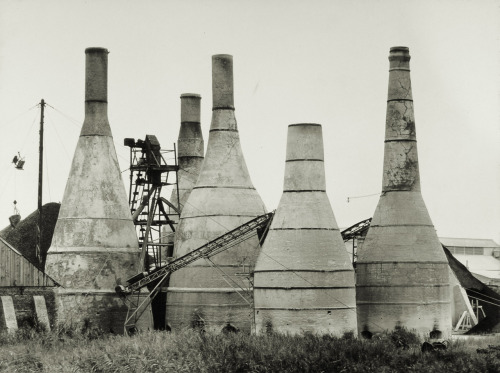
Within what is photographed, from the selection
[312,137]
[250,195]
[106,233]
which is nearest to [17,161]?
[106,233]

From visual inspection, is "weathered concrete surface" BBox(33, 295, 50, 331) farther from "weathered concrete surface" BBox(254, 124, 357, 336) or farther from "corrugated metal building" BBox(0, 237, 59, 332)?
"weathered concrete surface" BBox(254, 124, 357, 336)

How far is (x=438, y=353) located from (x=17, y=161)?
1841 centimetres

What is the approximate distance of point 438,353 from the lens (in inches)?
1394

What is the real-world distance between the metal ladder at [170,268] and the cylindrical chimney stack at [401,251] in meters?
4.23

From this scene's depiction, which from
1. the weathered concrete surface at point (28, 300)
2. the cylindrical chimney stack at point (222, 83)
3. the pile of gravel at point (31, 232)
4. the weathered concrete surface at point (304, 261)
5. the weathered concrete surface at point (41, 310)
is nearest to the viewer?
the weathered concrete surface at point (304, 261)

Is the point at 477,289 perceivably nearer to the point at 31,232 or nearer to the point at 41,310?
the point at 31,232

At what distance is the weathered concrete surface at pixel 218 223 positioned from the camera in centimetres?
4444

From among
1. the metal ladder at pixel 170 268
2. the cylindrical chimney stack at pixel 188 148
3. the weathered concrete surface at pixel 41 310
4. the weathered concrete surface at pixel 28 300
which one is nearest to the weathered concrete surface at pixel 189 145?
the cylindrical chimney stack at pixel 188 148

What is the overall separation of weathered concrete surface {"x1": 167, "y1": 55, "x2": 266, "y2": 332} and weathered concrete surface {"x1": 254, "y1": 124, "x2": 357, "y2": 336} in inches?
140

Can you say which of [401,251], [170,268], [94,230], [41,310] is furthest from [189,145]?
[41,310]

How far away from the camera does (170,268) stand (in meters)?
44.8

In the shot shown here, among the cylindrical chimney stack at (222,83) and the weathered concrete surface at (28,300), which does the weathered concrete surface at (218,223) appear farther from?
the weathered concrete surface at (28,300)

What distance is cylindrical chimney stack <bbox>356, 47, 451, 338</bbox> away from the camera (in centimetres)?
4403

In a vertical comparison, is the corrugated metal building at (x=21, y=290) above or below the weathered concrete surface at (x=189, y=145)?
below
